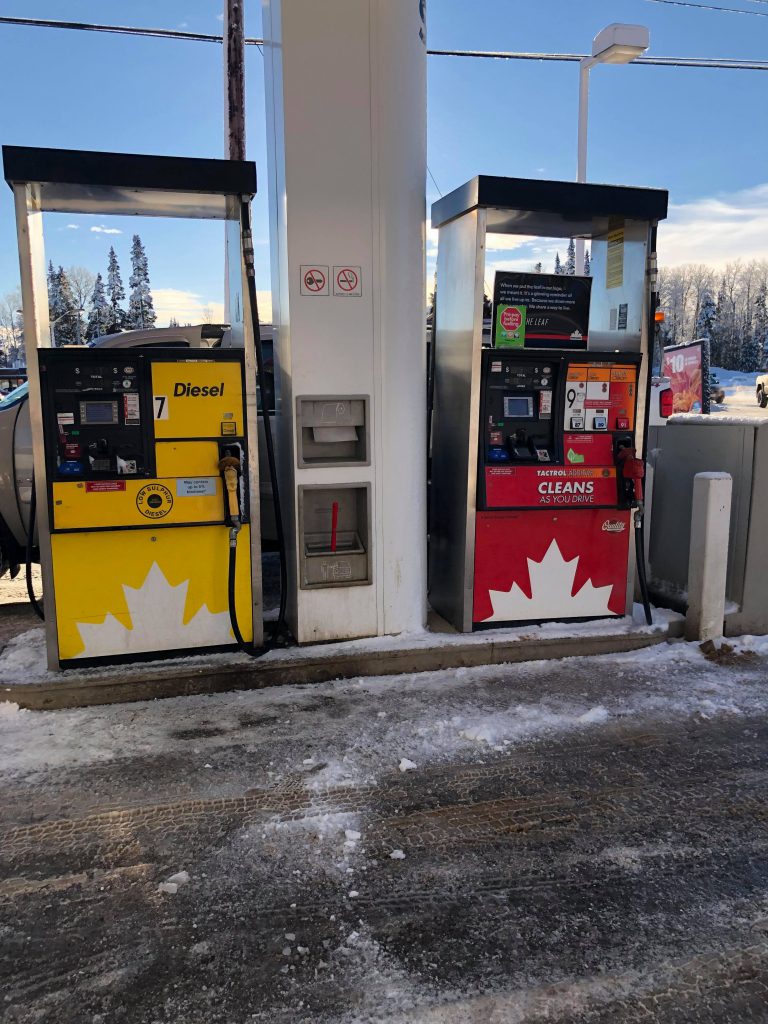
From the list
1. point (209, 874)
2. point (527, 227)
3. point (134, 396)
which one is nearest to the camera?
point (209, 874)

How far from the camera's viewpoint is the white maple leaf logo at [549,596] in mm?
5000

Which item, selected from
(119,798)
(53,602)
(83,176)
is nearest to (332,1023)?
(119,798)

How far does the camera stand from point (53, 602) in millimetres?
4223

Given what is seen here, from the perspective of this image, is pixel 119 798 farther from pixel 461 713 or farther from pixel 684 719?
pixel 684 719

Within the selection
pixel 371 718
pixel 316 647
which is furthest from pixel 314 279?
pixel 371 718

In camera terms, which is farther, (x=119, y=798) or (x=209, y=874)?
(x=119, y=798)

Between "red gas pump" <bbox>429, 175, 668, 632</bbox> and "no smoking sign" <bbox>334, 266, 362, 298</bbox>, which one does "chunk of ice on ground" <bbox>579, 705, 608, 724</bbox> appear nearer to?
"red gas pump" <bbox>429, 175, 668, 632</bbox>

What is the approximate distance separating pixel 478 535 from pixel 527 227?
86.4 inches

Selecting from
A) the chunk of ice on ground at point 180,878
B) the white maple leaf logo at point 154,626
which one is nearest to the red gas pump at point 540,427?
the white maple leaf logo at point 154,626

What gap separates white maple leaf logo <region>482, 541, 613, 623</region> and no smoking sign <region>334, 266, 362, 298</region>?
2050 millimetres

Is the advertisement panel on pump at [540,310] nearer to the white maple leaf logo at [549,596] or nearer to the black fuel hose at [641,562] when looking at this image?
the black fuel hose at [641,562]

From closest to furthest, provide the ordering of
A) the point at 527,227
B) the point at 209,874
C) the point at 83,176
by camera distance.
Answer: the point at 209,874, the point at 83,176, the point at 527,227

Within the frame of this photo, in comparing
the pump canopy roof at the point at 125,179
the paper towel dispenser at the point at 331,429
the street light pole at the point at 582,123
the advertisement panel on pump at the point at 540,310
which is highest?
the street light pole at the point at 582,123

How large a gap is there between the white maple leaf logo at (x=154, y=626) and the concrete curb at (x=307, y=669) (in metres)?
0.19
